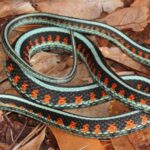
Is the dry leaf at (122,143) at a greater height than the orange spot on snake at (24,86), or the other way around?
the orange spot on snake at (24,86)

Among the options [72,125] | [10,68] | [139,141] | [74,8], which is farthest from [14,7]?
[139,141]

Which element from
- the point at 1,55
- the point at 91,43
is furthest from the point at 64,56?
the point at 1,55

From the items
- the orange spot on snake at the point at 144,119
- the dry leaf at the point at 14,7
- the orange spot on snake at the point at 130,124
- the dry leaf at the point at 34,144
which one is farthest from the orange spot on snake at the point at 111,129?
the dry leaf at the point at 14,7

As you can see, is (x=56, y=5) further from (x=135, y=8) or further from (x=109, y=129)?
(x=109, y=129)

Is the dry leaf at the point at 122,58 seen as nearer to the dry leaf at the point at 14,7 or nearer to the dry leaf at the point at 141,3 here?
the dry leaf at the point at 141,3

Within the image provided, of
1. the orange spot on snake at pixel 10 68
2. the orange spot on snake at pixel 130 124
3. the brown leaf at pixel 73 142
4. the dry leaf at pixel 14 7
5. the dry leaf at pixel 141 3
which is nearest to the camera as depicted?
the brown leaf at pixel 73 142

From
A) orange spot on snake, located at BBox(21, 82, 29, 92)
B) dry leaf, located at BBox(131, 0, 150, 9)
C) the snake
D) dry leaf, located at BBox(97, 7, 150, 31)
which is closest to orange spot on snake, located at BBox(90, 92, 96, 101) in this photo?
the snake
